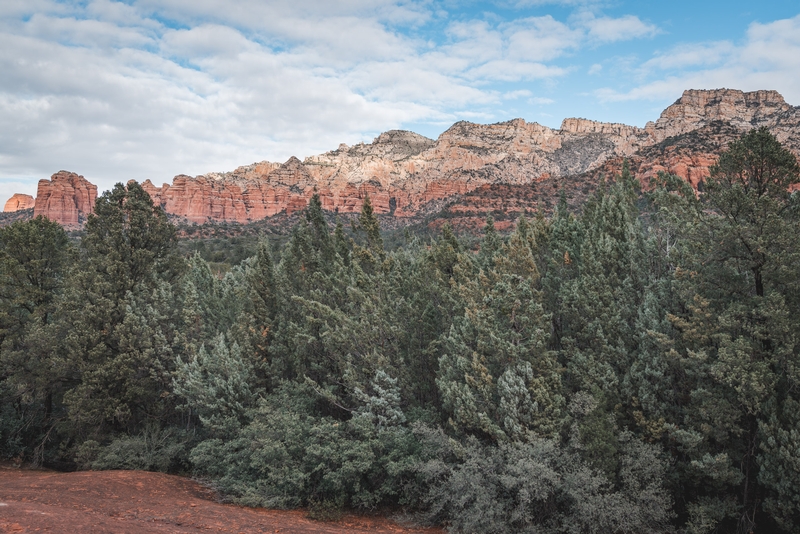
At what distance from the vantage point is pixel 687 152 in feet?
172

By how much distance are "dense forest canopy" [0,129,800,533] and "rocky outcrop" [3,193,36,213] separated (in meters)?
180

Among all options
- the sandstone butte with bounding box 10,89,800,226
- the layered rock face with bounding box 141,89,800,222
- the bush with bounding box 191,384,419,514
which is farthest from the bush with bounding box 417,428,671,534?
the layered rock face with bounding box 141,89,800,222

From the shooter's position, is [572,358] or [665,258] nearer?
[572,358]

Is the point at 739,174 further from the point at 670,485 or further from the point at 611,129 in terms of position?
the point at 611,129

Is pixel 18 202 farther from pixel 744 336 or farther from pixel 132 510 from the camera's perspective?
pixel 744 336

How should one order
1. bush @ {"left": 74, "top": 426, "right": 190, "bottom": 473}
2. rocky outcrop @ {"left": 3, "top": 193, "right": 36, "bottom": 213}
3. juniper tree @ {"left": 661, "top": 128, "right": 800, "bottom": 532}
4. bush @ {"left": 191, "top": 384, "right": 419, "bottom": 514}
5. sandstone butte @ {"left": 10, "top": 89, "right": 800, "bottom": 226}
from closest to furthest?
juniper tree @ {"left": 661, "top": 128, "right": 800, "bottom": 532} < bush @ {"left": 191, "top": 384, "right": 419, "bottom": 514} < bush @ {"left": 74, "top": 426, "right": 190, "bottom": 473} < sandstone butte @ {"left": 10, "top": 89, "right": 800, "bottom": 226} < rocky outcrop @ {"left": 3, "top": 193, "right": 36, "bottom": 213}

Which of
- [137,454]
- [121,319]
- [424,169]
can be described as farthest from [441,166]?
[137,454]

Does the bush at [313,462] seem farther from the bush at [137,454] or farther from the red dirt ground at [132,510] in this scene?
the bush at [137,454]

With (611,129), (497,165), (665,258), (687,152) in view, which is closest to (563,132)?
(611,129)

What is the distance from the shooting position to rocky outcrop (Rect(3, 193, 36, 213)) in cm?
15488

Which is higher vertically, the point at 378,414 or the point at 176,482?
the point at 378,414

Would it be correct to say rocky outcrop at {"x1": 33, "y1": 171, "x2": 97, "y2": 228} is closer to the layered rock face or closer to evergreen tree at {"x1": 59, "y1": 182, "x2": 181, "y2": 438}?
the layered rock face

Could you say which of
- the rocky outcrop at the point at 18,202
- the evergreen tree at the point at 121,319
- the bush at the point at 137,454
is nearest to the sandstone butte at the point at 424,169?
the rocky outcrop at the point at 18,202

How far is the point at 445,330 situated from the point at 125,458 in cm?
1179
